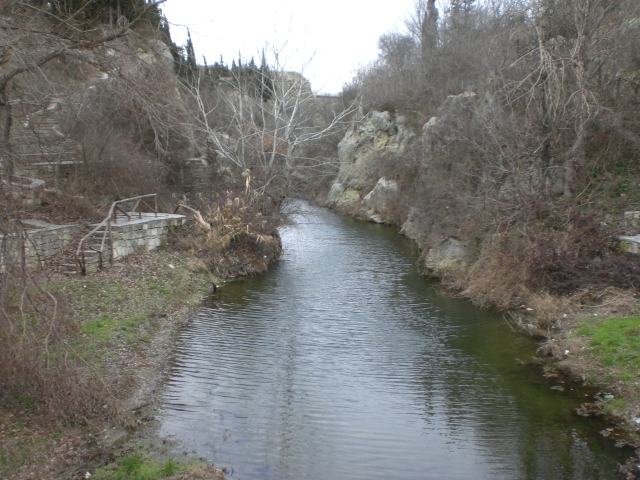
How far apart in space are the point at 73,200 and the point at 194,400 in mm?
11414

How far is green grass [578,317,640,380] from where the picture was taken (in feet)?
33.0

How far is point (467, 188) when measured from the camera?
65.9ft

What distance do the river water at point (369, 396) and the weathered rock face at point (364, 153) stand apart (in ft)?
67.8

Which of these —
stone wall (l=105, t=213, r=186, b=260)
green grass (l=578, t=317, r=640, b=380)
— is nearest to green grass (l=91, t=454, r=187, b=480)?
green grass (l=578, t=317, r=640, b=380)

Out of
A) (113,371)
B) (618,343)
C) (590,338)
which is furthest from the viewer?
(590,338)

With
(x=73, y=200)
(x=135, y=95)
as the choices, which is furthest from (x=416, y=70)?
(x=135, y=95)

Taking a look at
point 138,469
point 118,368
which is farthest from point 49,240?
point 138,469

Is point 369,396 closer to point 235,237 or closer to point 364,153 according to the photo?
point 235,237

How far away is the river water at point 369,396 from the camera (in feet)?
26.0

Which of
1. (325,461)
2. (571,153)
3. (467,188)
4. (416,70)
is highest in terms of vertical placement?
(416,70)

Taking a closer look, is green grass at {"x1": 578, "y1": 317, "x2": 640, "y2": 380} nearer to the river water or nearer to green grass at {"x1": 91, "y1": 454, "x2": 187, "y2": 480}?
the river water

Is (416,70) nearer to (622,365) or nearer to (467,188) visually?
(467,188)

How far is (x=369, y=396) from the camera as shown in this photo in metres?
10.2

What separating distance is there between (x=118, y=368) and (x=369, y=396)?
173 inches
